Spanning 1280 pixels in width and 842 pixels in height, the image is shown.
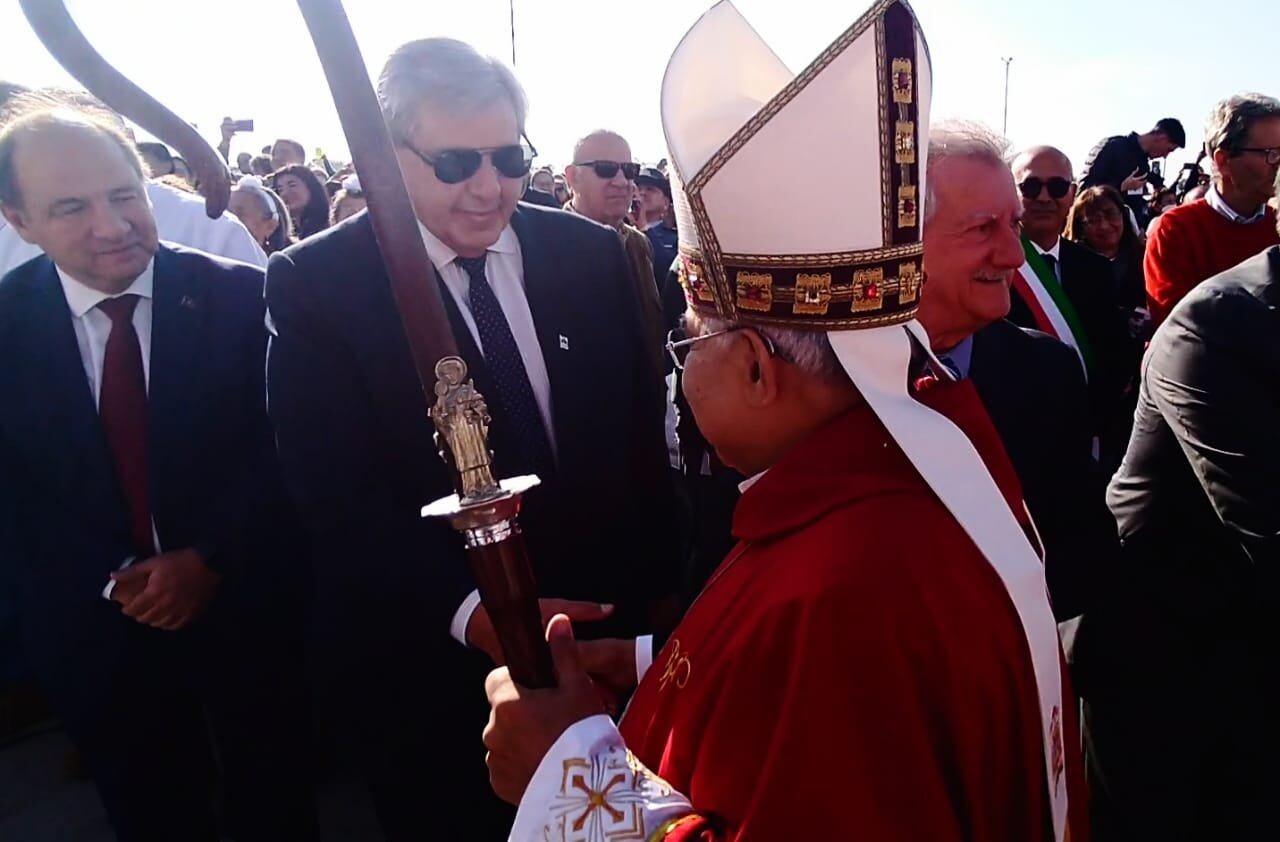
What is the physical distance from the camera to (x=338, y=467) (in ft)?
6.99

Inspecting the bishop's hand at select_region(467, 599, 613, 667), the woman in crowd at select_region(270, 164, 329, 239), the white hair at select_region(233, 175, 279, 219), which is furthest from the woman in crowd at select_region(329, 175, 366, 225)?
the bishop's hand at select_region(467, 599, 613, 667)

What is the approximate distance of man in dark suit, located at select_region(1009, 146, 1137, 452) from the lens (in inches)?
163

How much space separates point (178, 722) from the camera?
9.25ft

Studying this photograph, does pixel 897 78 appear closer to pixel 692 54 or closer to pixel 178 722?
pixel 692 54

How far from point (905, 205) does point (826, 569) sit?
601 mm

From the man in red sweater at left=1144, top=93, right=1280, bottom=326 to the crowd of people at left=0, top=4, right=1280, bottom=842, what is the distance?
2471 mm

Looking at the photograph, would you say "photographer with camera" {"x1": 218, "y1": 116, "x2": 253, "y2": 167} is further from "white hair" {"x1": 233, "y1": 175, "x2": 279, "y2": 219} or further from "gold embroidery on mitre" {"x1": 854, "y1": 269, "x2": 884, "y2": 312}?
"gold embroidery on mitre" {"x1": 854, "y1": 269, "x2": 884, "y2": 312}

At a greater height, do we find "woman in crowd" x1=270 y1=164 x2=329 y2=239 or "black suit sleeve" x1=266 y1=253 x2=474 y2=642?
"woman in crowd" x1=270 y1=164 x2=329 y2=239

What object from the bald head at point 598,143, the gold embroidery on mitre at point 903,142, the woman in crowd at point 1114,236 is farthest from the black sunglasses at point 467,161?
the woman in crowd at point 1114,236

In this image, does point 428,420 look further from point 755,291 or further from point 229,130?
point 229,130

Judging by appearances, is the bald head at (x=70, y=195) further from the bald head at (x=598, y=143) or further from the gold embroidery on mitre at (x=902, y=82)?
the bald head at (x=598, y=143)

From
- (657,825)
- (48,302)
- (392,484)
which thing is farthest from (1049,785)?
(48,302)

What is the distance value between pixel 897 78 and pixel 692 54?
0.36m

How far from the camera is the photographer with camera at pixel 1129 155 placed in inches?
286
